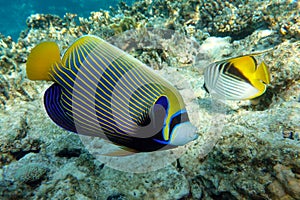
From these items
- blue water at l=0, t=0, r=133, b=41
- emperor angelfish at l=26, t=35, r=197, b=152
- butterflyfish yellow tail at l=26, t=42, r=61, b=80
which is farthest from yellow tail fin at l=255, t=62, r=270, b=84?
blue water at l=0, t=0, r=133, b=41

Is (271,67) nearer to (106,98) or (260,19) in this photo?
(106,98)

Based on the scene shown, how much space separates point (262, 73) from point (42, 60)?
1.79 metres

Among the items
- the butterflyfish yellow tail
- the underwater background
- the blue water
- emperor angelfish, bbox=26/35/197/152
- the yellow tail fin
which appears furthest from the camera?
the blue water

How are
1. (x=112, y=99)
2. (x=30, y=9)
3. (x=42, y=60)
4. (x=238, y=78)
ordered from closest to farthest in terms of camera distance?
(x=112, y=99), (x=42, y=60), (x=238, y=78), (x=30, y=9)

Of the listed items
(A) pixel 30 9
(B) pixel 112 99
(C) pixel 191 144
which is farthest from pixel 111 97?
(A) pixel 30 9

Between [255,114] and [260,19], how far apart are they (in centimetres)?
305

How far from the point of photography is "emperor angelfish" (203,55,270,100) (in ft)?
6.17

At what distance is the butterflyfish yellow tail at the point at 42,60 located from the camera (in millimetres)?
1184

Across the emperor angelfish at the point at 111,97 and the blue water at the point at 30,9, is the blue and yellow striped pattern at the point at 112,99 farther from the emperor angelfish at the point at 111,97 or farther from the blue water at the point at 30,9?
the blue water at the point at 30,9

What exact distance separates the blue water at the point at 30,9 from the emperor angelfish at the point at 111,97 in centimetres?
2229

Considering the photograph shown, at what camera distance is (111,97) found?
3.62ft

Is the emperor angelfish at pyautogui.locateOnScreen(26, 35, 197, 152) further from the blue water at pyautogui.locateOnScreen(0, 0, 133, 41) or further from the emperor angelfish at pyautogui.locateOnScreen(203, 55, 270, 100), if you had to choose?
the blue water at pyautogui.locateOnScreen(0, 0, 133, 41)

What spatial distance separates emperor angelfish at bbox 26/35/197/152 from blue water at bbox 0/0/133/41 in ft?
73.1

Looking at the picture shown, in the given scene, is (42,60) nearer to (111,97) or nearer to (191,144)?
(111,97)
